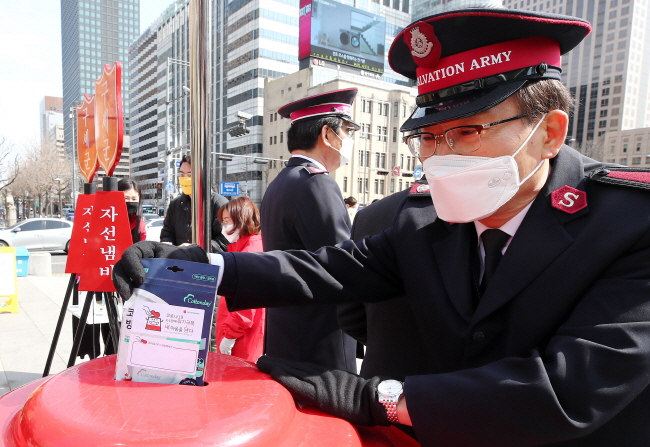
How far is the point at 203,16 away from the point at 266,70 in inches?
2436

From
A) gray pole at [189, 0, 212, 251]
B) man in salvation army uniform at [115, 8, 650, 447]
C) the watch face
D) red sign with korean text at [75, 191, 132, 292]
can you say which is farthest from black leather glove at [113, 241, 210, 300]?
red sign with korean text at [75, 191, 132, 292]

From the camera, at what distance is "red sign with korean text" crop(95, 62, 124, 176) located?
251cm

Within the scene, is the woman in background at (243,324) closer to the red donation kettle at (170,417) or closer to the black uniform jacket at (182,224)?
the black uniform jacket at (182,224)

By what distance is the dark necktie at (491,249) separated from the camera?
1.15m

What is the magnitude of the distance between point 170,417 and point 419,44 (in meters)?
1.12

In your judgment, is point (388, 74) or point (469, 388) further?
point (388, 74)

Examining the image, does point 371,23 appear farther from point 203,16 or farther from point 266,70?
point 203,16

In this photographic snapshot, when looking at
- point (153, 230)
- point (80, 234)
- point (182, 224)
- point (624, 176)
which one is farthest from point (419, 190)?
point (153, 230)

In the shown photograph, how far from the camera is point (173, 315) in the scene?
929 millimetres

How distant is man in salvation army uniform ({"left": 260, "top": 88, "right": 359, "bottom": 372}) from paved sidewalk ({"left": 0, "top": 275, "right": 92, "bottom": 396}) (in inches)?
104

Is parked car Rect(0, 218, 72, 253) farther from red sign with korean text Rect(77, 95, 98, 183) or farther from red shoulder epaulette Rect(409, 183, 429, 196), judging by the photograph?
red shoulder epaulette Rect(409, 183, 429, 196)

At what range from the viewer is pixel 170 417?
809mm

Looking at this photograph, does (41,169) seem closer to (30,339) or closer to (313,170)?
(30,339)

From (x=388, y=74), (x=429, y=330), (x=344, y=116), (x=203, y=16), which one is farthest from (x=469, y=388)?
(x=388, y=74)
